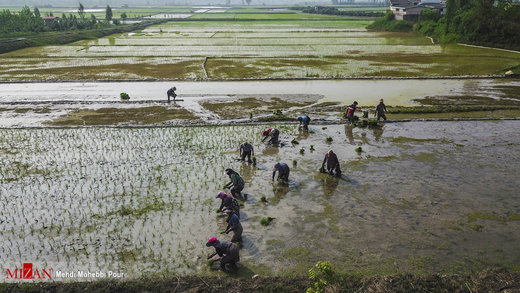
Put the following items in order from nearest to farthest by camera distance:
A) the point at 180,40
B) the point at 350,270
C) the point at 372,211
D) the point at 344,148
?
1. the point at 350,270
2. the point at 372,211
3. the point at 344,148
4. the point at 180,40

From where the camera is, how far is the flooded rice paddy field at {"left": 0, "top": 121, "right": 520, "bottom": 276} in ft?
31.5

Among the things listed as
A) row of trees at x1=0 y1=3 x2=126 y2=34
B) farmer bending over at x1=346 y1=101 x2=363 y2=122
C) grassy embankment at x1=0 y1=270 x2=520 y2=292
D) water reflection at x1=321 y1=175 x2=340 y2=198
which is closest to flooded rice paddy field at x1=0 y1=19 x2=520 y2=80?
farmer bending over at x1=346 y1=101 x2=363 y2=122

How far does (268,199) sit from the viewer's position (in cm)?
1252

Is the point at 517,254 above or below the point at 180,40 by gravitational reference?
below

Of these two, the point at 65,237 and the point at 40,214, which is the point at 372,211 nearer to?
the point at 65,237

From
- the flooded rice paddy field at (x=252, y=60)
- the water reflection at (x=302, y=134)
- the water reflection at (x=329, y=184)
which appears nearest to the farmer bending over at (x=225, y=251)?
the water reflection at (x=329, y=184)

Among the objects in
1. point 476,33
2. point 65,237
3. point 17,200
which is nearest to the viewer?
point 65,237

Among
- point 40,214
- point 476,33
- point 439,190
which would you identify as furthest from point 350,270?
point 476,33

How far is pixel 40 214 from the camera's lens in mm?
11648

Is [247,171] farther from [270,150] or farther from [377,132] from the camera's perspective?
[377,132]

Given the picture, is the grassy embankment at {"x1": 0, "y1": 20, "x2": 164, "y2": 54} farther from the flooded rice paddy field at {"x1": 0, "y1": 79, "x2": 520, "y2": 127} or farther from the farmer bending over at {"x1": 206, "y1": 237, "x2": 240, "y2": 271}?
the farmer bending over at {"x1": 206, "y1": 237, "x2": 240, "y2": 271}

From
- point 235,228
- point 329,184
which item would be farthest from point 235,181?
point 329,184

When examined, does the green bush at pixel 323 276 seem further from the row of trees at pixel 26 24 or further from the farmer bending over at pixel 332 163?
the row of trees at pixel 26 24

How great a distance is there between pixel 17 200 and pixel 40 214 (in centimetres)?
154
